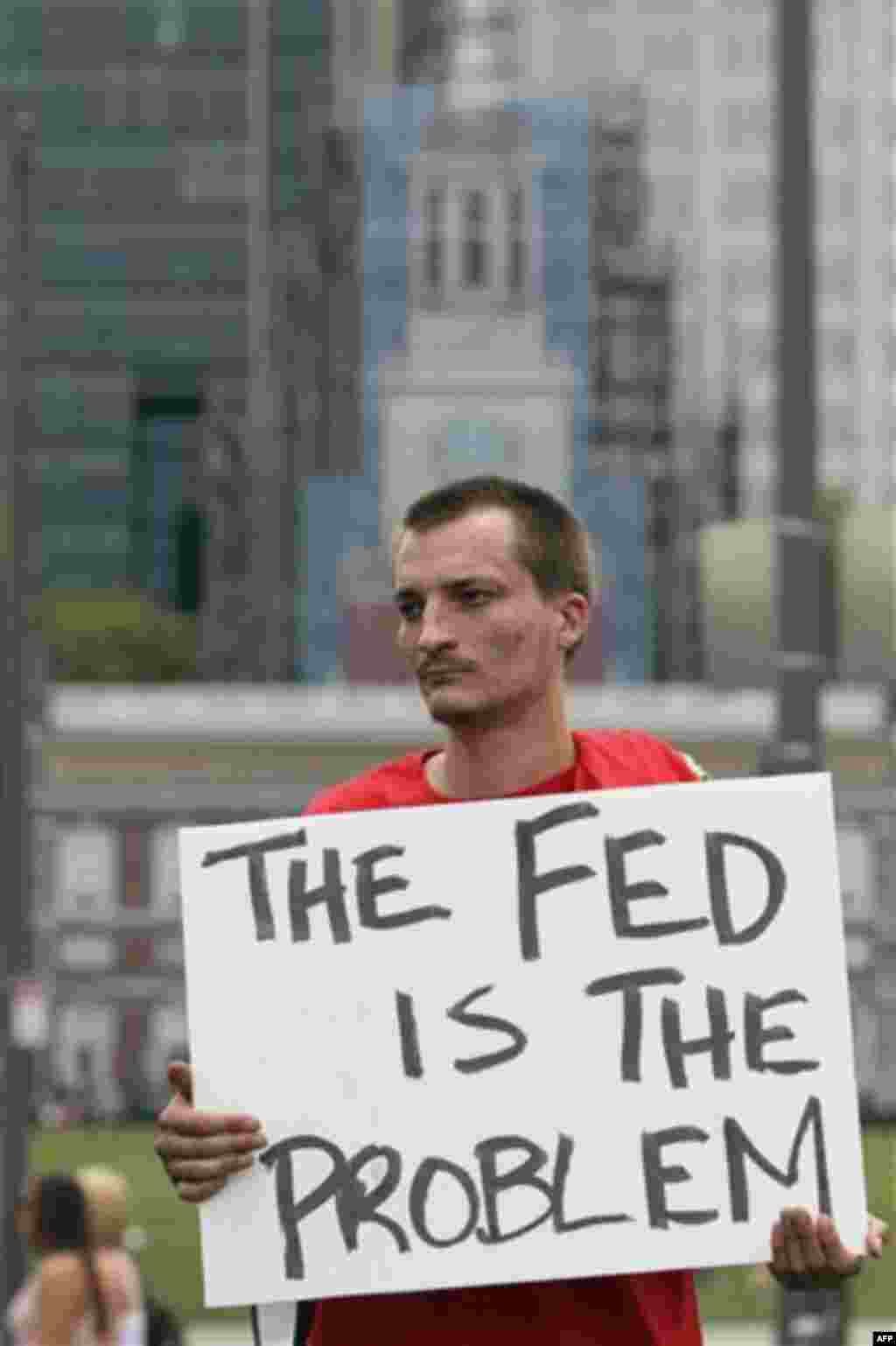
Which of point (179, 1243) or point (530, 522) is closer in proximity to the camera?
point (530, 522)

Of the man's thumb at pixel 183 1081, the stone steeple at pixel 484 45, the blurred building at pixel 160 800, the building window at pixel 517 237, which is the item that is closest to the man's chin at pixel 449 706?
the man's thumb at pixel 183 1081

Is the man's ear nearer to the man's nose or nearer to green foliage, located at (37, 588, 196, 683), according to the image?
the man's nose

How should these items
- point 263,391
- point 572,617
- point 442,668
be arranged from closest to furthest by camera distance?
point 442,668, point 572,617, point 263,391

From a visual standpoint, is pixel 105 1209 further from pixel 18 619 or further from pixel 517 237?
pixel 517 237

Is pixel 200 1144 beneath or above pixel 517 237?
beneath

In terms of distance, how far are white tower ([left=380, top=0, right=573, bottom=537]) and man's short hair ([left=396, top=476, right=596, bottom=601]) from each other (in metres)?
117

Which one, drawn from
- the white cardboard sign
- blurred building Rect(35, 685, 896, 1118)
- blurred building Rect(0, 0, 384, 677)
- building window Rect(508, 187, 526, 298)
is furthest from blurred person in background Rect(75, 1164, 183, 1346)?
blurred building Rect(0, 0, 384, 677)

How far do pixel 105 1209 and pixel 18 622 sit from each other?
34.5 ft

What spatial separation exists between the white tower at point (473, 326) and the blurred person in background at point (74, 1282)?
111m

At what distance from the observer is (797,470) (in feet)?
42.6

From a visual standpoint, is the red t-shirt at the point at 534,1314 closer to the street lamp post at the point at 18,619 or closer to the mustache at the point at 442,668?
the mustache at the point at 442,668

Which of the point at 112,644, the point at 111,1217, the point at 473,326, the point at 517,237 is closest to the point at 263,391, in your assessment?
the point at 517,237

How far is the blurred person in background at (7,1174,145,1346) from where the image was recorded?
9.37m

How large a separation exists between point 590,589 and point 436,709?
0.24 meters
